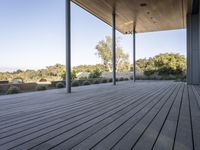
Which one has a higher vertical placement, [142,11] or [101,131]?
[142,11]

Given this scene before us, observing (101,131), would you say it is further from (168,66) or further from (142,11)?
(168,66)

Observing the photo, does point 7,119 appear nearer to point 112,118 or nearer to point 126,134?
point 112,118

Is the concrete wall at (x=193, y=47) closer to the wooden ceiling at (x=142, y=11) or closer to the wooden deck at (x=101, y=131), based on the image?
the wooden ceiling at (x=142, y=11)

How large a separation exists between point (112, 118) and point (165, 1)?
6.54m

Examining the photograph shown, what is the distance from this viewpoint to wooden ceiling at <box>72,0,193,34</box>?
792 centimetres

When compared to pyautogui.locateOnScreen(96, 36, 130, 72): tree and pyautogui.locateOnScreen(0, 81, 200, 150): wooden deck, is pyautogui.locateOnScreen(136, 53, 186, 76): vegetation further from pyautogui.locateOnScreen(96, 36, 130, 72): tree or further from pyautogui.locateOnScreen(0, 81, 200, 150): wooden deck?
pyautogui.locateOnScreen(0, 81, 200, 150): wooden deck

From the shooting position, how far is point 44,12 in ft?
54.3

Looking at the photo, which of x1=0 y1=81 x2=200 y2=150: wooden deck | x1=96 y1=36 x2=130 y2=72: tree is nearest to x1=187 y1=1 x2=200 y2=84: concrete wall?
x1=0 y1=81 x2=200 y2=150: wooden deck

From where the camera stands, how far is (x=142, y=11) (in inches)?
363

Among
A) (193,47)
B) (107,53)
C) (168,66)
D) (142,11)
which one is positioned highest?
(142,11)

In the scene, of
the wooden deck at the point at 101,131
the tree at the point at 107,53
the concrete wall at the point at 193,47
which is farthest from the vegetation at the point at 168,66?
the wooden deck at the point at 101,131

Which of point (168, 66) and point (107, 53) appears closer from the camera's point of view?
point (168, 66)

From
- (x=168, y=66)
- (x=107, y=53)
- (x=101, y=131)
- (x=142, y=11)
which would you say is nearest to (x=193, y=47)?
(x=142, y=11)

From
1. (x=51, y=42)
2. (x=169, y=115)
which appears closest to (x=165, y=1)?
(x=169, y=115)
